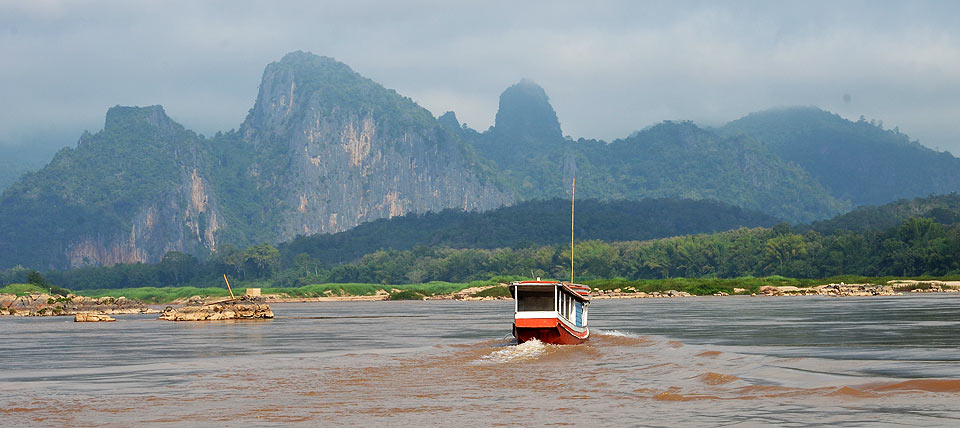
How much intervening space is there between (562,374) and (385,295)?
13219 cm

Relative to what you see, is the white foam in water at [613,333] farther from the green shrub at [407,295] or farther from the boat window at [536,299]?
the green shrub at [407,295]

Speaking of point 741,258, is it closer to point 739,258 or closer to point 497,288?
point 739,258

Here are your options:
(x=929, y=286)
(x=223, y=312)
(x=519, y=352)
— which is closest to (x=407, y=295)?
(x=929, y=286)

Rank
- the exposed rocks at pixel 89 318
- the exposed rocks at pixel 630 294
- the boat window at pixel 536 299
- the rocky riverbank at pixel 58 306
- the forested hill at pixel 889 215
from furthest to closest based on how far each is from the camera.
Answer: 1. the forested hill at pixel 889 215
2. the exposed rocks at pixel 630 294
3. the rocky riverbank at pixel 58 306
4. the exposed rocks at pixel 89 318
5. the boat window at pixel 536 299

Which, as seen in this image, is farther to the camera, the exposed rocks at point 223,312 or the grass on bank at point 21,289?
the grass on bank at point 21,289

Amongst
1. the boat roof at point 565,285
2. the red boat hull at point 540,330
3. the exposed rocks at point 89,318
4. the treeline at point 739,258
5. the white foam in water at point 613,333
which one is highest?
the treeline at point 739,258

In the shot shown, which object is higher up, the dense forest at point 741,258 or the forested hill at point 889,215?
the forested hill at point 889,215

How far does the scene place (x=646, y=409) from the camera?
19.6 m

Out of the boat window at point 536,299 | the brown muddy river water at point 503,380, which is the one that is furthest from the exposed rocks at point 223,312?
the boat window at point 536,299

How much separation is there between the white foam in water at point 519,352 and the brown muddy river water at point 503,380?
72 mm

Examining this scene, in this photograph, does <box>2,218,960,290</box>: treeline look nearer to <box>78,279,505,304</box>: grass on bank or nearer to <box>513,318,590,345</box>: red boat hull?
<box>78,279,505,304</box>: grass on bank

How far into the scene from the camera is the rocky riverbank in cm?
9281

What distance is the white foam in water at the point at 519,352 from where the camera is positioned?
32719 mm

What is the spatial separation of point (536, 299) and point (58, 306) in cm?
7518
